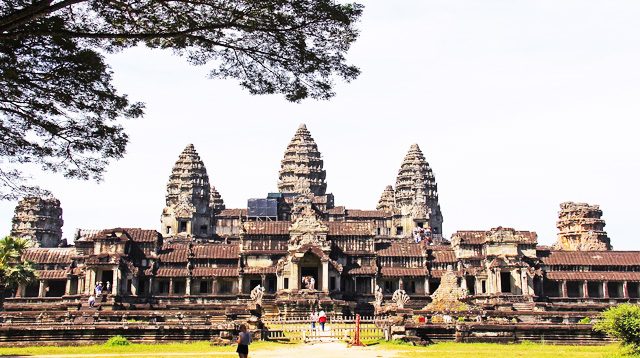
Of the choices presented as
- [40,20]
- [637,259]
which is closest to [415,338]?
[40,20]

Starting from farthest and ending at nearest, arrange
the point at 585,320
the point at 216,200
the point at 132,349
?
the point at 216,200 < the point at 585,320 < the point at 132,349

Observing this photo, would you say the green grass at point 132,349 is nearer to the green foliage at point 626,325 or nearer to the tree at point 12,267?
the green foliage at point 626,325

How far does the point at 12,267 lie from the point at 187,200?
1762 inches

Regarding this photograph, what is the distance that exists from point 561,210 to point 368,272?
4374 centimetres

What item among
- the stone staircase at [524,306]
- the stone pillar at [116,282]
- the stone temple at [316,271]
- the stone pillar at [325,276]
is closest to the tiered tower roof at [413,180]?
the stone temple at [316,271]

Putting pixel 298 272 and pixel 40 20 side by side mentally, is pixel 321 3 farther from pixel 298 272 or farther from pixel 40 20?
pixel 298 272

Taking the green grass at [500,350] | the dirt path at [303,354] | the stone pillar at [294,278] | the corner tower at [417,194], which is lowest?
the dirt path at [303,354]

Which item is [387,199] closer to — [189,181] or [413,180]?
[413,180]

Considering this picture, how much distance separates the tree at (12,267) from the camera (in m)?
48.9

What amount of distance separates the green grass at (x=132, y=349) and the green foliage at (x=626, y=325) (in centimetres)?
1335

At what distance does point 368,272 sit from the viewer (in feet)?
197

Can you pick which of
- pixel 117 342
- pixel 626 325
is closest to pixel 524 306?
pixel 626 325

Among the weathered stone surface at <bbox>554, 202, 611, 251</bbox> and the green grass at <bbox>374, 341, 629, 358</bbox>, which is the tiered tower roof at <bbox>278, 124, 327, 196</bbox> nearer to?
the weathered stone surface at <bbox>554, 202, 611, 251</bbox>

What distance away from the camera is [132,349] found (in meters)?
25.5
